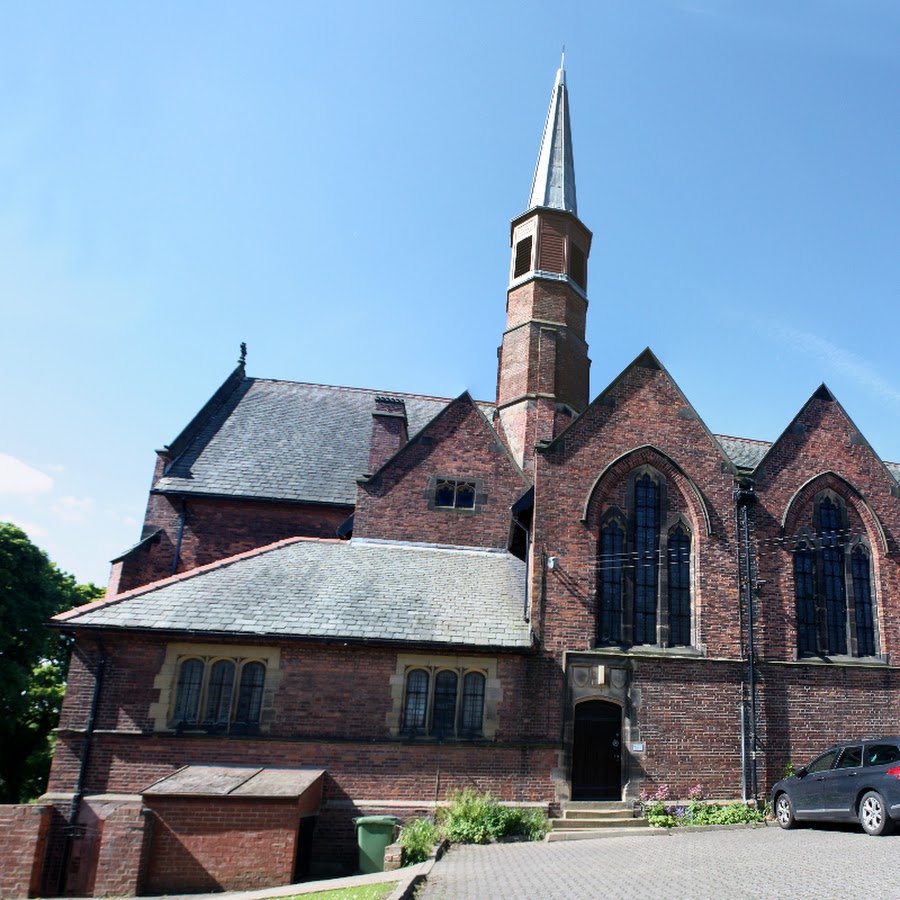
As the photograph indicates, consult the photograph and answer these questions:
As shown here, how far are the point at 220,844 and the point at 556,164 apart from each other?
24.1 meters

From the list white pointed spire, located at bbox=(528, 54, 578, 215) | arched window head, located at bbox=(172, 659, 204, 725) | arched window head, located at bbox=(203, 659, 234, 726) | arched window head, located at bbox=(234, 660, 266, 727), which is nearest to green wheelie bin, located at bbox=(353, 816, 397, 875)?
arched window head, located at bbox=(234, 660, 266, 727)

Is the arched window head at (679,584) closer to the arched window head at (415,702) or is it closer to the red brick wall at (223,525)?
the arched window head at (415,702)

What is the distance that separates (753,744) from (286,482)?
14.5 m

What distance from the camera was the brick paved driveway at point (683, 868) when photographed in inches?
350

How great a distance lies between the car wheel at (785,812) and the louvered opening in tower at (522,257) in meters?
17.3

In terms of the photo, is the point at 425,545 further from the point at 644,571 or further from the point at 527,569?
the point at 644,571

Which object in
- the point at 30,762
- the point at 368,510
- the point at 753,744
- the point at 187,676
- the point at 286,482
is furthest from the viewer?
the point at 30,762

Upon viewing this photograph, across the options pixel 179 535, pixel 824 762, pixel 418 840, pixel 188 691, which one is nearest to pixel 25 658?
pixel 179 535

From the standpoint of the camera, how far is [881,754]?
12.4 metres

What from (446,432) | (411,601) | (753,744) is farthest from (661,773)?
(446,432)

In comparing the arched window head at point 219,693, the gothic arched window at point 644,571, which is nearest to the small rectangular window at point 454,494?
the gothic arched window at point 644,571

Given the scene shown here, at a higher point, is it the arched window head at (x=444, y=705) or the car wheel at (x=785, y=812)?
the arched window head at (x=444, y=705)

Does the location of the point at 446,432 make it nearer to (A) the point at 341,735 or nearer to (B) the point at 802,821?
(A) the point at 341,735

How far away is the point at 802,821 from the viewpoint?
47.4 ft
